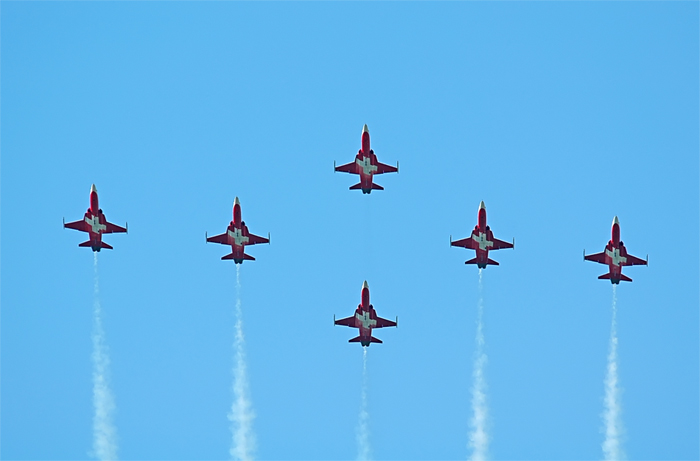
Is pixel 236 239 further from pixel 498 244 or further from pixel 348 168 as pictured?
pixel 498 244

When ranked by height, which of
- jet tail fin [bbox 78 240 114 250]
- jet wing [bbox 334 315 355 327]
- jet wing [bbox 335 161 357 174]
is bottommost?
jet wing [bbox 334 315 355 327]

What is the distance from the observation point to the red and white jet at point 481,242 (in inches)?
6156

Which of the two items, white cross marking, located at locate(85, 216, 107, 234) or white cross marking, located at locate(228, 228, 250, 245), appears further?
white cross marking, located at locate(228, 228, 250, 245)

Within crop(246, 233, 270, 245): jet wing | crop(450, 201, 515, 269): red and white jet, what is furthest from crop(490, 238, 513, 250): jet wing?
crop(246, 233, 270, 245): jet wing

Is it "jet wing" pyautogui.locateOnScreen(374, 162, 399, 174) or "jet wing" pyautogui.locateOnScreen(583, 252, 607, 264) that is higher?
"jet wing" pyautogui.locateOnScreen(374, 162, 399, 174)

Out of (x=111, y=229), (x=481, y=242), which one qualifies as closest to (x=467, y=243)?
(x=481, y=242)

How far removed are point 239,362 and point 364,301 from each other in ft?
55.8

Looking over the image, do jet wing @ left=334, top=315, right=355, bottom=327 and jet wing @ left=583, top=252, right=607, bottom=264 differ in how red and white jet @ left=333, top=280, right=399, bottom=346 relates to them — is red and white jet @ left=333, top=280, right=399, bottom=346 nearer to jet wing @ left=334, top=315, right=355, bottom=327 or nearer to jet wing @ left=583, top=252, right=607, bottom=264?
jet wing @ left=334, top=315, right=355, bottom=327

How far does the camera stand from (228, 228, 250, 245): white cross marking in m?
156

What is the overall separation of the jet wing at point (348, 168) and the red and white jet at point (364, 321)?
11943mm

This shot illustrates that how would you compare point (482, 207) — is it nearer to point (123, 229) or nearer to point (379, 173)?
point (379, 173)

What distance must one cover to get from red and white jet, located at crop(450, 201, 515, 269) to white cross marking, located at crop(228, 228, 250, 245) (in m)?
21.3

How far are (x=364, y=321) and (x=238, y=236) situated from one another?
15592mm

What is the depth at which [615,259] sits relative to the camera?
15688 centimetres
